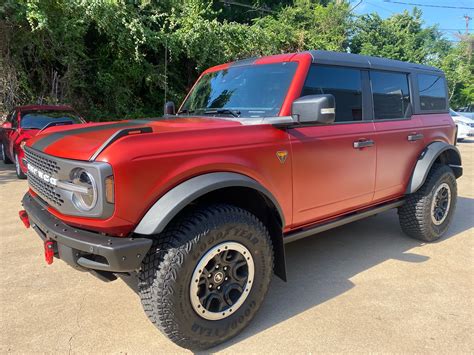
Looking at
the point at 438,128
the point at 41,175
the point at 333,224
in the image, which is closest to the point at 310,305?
the point at 333,224

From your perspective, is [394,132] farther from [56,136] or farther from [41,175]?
[41,175]

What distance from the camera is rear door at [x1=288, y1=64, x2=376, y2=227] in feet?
9.97

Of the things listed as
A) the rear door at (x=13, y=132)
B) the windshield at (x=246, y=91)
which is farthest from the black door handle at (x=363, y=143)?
the rear door at (x=13, y=132)

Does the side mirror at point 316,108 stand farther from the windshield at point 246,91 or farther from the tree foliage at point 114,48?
the tree foliage at point 114,48

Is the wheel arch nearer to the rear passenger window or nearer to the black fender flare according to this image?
the rear passenger window

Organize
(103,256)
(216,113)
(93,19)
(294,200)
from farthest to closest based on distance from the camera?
(93,19) → (216,113) → (294,200) → (103,256)

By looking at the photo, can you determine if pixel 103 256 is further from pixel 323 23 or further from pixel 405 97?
pixel 323 23

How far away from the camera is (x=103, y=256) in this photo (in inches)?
85.0

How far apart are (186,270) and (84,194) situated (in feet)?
2.45

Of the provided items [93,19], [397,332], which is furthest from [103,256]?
[93,19]

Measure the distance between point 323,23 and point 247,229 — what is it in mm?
19335

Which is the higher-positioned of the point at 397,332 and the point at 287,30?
the point at 287,30

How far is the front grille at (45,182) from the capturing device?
2.49 meters

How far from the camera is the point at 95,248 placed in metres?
2.15
